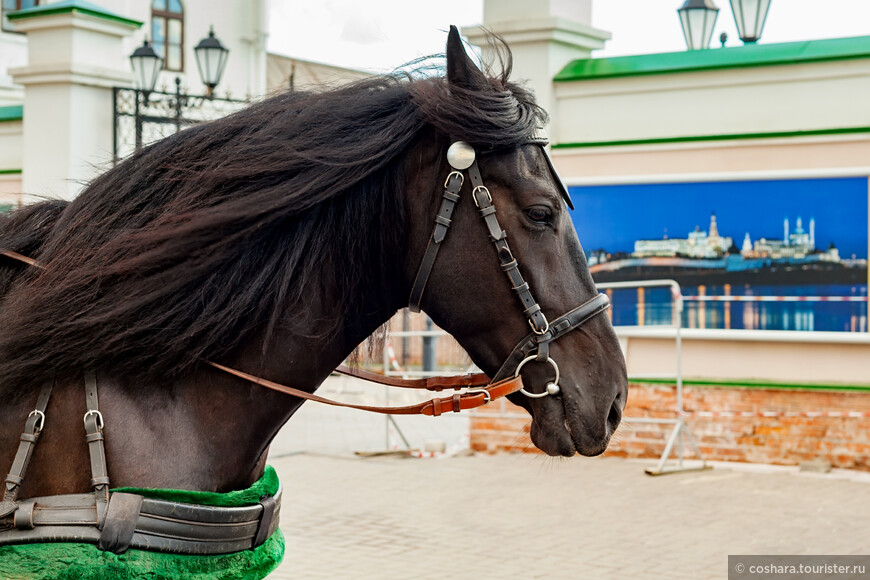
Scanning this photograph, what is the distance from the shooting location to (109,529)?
2502 mm

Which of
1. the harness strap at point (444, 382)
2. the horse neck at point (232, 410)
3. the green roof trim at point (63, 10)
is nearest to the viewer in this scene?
the horse neck at point (232, 410)

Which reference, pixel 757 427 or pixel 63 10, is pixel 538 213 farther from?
pixel 63 10

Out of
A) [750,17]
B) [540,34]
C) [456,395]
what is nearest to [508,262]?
[456,395]

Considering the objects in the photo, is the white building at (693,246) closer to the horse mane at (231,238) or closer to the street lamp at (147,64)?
the street lamp at (147,64)

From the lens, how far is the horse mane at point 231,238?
2633 mm

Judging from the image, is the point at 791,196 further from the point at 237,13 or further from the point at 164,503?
the point at 237,13

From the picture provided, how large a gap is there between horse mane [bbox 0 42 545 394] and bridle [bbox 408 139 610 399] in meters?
0.08

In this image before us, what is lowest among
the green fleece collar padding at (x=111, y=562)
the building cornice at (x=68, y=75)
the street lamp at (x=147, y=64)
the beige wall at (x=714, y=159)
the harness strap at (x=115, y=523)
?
the green fleece collar padding at (x=111, y=562)

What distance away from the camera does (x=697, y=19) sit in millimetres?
10992

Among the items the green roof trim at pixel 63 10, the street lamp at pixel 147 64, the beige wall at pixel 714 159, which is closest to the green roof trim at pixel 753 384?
the beige wall at pixel 714 159

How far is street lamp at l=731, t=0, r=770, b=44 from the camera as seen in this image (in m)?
9.12

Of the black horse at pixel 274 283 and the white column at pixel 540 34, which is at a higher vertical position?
the white column at pixel 540 34

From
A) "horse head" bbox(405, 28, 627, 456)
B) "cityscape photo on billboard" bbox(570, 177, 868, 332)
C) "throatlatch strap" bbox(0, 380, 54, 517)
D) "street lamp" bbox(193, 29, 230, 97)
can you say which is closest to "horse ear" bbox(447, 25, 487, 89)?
"horse head" bbox(405, 28, 627, 456)

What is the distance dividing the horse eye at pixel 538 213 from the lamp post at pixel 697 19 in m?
8.84
